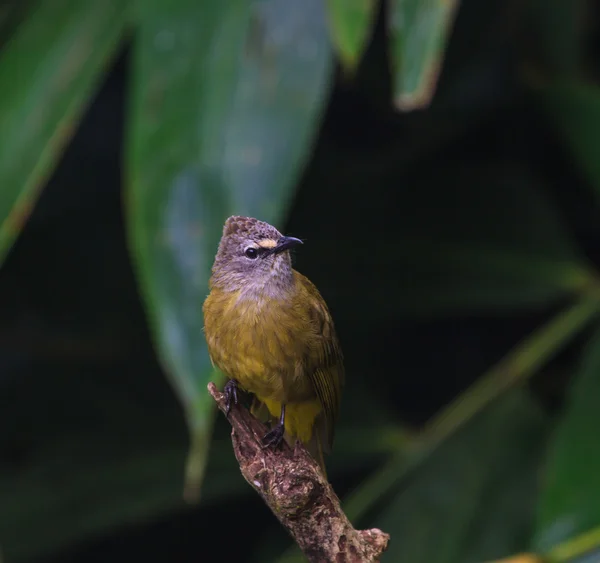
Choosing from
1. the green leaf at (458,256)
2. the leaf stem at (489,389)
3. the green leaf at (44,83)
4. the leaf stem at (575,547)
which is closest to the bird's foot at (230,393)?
the green leaf at (44,83)

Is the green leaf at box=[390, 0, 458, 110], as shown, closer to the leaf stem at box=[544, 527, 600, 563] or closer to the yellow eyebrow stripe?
the yellow eyebrow stripe

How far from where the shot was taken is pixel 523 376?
4.00 m

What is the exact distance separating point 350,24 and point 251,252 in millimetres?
723

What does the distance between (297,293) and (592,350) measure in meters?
1.53

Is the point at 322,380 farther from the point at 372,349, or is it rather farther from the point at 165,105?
the point at 372,349

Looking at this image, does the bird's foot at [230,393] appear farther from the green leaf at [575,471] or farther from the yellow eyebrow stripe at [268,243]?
the green leaf at [575,471]

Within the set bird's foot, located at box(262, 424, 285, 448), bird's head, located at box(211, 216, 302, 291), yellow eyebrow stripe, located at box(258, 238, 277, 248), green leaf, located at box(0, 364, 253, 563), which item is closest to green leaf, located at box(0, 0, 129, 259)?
bird's head, located at box(211, 216, 302, 291)

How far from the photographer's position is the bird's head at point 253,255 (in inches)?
108

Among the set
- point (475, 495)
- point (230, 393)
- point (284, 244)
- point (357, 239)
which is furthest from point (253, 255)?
point (475, 495)

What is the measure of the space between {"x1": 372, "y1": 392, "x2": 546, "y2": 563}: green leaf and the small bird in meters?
1.05

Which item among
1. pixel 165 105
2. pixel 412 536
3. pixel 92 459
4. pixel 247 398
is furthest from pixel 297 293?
pixel 92 459

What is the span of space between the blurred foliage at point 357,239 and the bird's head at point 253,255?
0.08 meters

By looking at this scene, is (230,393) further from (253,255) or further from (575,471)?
(575,471)

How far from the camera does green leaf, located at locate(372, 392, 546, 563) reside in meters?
3.67
